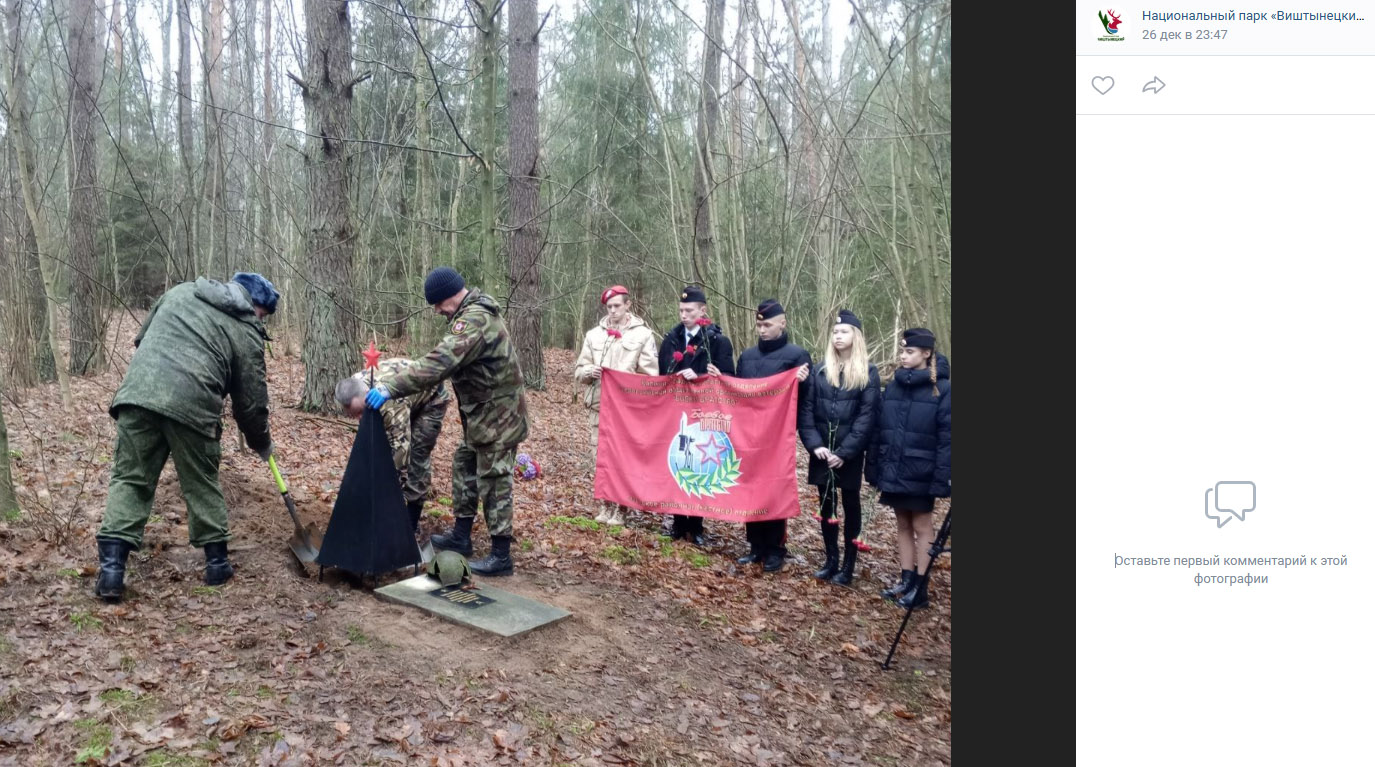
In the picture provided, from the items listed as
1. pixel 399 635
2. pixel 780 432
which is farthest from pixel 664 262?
pixel 399 635

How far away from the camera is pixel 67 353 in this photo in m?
14.0

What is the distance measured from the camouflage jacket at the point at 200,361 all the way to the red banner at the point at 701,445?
3124mm

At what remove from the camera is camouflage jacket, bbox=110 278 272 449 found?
202 inches

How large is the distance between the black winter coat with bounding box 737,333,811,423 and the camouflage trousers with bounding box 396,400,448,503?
2.58 meters

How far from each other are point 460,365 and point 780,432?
9.32 feet

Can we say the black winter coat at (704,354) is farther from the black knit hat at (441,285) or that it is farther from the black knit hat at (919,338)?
the black knit hat at (441,285)

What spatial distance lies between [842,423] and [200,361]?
450 cm

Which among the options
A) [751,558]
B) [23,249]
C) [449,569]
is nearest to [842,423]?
[751,558]

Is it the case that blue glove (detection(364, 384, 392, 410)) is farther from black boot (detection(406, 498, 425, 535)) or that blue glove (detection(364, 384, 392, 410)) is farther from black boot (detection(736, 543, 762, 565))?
black boot (detection(736, 543, 762, 565))

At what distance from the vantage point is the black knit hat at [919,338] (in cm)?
624

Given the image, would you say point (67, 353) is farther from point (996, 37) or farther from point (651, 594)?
point (996, 37)

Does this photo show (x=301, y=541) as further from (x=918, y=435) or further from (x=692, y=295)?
(x=918, y=435)

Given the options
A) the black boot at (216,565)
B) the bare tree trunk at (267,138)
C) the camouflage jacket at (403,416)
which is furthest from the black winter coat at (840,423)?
the bare tree trunk at (267,138)

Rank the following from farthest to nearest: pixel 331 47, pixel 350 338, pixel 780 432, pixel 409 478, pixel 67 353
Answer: pixel 67 353, pixel 350 338, pixel 331 47, pixel 780 432, pixel 409 478
